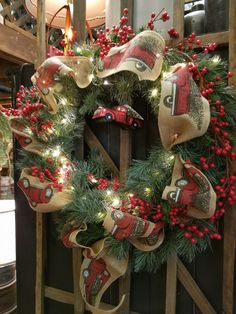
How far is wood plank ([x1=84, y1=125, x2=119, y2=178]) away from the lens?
1.07 m

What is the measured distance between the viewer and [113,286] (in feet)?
3.70

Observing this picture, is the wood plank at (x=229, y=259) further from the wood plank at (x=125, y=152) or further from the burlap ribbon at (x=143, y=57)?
the wood plank at (x=125, y=152)

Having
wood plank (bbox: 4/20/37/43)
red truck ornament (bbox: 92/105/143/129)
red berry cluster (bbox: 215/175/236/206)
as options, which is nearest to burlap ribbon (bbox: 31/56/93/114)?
red truck ornament (bbox: 92/105/143/129)

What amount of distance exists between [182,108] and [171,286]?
63 centimetres

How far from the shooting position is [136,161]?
0.92 meters

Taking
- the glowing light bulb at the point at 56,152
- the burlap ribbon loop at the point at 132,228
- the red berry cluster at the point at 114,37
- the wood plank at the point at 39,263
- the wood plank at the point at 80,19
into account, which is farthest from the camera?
the wood plank at the point at 39,263

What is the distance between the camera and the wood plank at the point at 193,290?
941 millimetres

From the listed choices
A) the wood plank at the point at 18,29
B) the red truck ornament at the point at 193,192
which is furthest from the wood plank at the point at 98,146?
the wood plank at the point at 18,29

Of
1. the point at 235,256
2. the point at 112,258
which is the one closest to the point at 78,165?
the point at 112,258

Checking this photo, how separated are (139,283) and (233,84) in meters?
0.79

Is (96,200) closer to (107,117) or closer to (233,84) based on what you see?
→ (107,117)

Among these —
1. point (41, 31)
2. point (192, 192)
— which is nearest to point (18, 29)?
point (41, 31)

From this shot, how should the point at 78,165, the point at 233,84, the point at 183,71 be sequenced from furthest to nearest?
the point at 78,165, the point at 233,84, the point at 183,71

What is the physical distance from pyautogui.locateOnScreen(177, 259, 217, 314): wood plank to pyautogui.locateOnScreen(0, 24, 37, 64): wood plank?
168 centimetres
